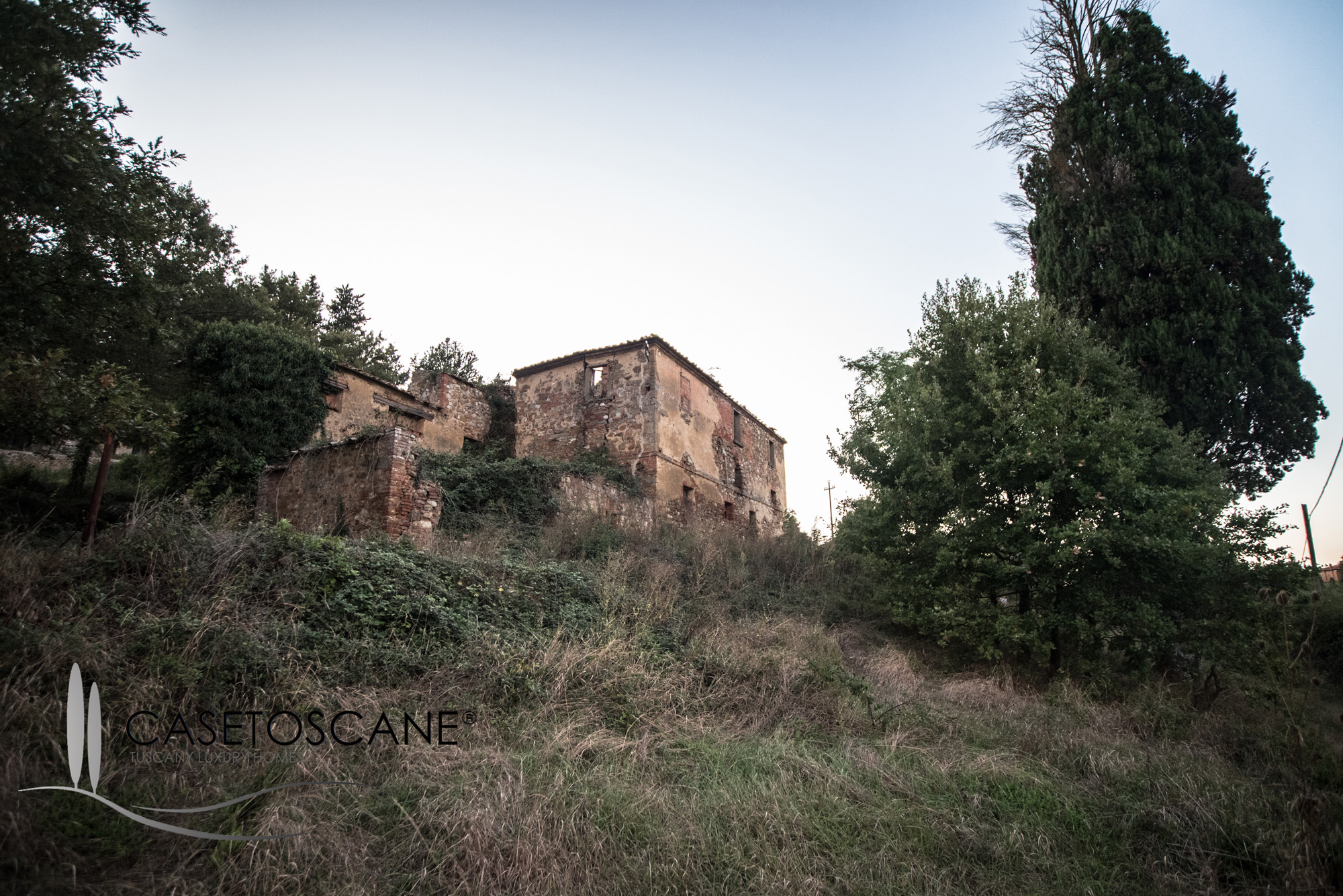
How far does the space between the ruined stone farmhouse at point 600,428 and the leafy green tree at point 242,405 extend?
741mm

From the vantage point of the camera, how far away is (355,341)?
27766mm

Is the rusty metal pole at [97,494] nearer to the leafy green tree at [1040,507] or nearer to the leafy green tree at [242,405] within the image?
the leafy green tree at [242,405]

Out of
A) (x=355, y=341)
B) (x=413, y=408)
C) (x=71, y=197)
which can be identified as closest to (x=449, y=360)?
(x=355, y=341)

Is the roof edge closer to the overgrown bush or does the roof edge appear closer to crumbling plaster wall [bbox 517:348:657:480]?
crumbling plaster wall [bbox 517:348:657:480]

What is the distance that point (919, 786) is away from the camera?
463 cm

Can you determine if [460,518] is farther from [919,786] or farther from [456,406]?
[919,786]

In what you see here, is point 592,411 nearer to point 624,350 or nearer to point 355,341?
point 624,350

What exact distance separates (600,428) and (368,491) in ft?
28.5

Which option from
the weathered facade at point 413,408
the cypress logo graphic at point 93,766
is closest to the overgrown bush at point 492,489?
the weathered facade at point 413,408

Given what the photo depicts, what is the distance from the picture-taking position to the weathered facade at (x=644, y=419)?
696 inches

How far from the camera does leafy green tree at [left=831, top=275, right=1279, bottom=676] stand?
27.9 feet

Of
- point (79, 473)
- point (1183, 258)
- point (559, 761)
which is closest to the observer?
point (559, 761)

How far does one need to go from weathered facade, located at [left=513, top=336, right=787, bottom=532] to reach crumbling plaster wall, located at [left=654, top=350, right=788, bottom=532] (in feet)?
0.14

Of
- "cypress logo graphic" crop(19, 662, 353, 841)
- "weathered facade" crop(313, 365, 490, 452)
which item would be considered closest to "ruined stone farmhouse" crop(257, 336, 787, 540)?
"weathered facade" crop(313, 365, 490, 452)
